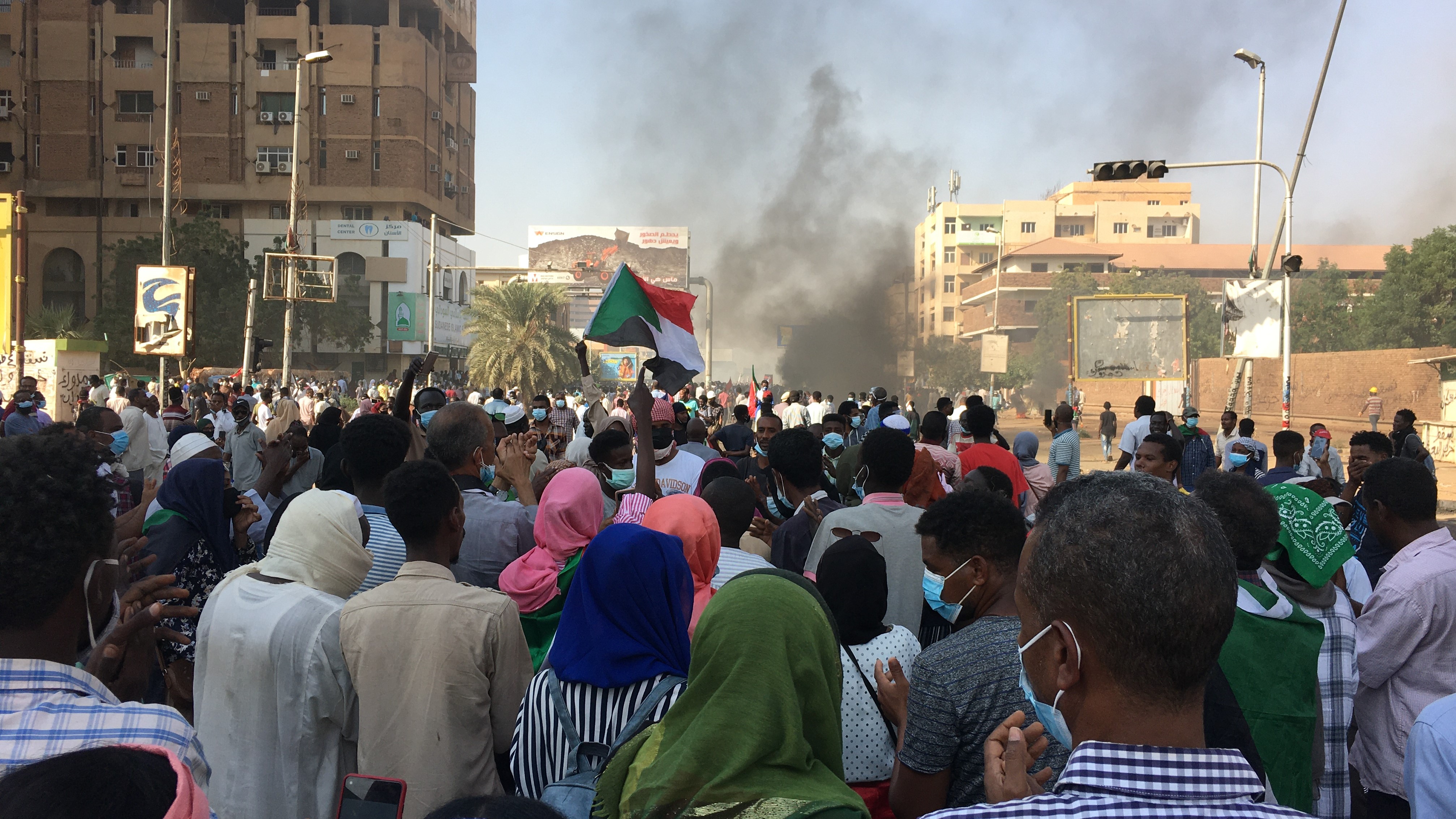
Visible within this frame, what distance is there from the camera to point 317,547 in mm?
3113

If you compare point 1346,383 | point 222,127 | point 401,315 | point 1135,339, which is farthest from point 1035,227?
point 1135,339

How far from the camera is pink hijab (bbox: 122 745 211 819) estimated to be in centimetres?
130

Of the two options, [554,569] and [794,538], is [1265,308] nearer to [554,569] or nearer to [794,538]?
[794,538]

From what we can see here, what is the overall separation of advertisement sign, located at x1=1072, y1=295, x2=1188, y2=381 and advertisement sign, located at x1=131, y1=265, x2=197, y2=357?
19526 millimetres

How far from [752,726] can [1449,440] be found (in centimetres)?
3388

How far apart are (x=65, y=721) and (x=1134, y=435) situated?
10.4m

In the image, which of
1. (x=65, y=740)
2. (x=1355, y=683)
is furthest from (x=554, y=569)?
(x=1355, y=683)

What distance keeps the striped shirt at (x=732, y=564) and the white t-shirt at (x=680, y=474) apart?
2268 millimetres

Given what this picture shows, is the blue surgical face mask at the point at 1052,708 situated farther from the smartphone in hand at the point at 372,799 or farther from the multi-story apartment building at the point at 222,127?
the multi-story apartment building at the point at 222,127

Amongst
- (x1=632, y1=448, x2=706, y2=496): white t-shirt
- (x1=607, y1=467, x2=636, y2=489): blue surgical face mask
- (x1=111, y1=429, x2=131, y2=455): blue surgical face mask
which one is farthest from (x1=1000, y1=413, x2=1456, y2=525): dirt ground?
(x1=111, y1=429, x2=131, y2=455): blue surgical face mask

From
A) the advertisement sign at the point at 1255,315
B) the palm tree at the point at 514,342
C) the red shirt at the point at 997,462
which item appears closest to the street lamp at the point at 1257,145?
the advertisement sign at the point at 1255,315

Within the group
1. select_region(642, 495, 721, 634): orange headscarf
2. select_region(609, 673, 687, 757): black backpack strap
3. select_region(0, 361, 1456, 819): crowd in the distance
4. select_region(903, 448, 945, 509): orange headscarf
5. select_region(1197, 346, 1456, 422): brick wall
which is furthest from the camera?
select_region(1197, 346, 1456, 422): brick wall

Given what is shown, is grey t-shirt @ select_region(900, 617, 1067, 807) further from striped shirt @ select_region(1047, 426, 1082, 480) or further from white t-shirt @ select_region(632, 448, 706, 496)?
striped shirt @ select_region(1047, 426, 1082, 480)

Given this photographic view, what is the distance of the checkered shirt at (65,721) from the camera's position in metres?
1.63
